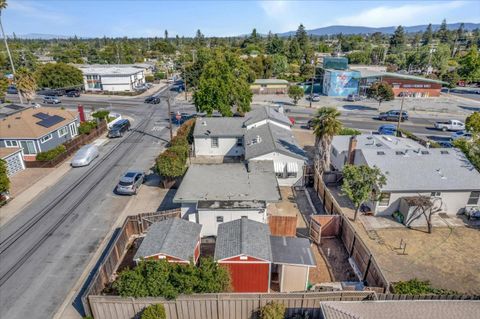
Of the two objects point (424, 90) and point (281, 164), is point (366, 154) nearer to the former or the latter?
point (281, 164)

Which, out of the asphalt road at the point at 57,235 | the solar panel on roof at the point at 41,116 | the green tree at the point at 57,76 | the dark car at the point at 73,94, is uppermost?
the green tree at the point at 57,76

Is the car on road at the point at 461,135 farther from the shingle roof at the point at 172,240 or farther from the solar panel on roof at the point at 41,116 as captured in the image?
the solar panel on roof at the point at 41,116

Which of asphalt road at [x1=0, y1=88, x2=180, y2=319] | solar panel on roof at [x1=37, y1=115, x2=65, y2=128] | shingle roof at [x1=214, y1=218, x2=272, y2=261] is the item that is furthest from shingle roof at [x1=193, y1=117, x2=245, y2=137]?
shingle roof at [x1=214, y1=218, x2=272, y2=261]

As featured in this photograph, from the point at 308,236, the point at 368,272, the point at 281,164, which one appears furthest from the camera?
the point at 281,164

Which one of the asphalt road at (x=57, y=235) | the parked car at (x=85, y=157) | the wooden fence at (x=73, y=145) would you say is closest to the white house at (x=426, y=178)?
the asphalt road at (x=57, y=235)

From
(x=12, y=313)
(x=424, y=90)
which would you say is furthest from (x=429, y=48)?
(x=12, y=313)

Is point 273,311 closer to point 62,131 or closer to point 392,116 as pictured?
point 62,131
